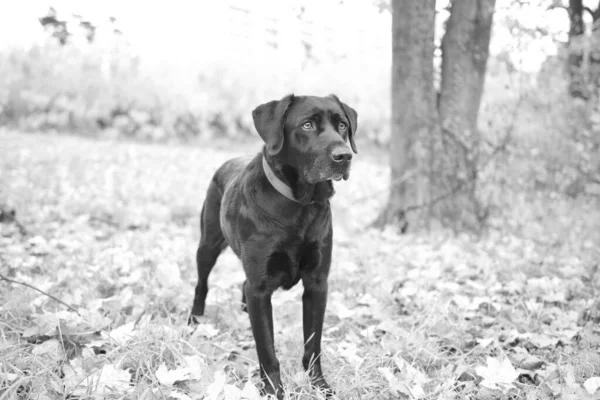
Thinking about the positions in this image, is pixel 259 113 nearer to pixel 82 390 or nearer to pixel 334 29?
pixel 82 390

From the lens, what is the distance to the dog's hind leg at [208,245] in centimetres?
355

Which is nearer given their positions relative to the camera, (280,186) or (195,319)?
(280,186)

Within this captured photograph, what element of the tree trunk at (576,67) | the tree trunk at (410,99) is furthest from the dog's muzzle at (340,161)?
the tree trunk at (576,67)

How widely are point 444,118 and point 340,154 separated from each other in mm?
3515

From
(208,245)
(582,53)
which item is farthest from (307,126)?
(582,53)

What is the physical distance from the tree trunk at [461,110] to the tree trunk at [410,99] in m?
0.20

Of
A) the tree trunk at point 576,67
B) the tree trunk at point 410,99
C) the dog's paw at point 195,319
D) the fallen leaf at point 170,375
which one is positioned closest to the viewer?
the fallen leaf at point 170,375

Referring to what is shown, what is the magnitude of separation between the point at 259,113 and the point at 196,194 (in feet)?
16.6

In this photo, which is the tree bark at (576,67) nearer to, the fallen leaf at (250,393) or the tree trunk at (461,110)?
the tree trunk at (461,110)

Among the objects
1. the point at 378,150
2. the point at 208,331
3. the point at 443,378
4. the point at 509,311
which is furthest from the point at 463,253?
the point at 378,150

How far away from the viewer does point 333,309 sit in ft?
12.0

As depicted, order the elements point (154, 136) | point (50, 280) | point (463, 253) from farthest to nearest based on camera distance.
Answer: point (154, 136) → point (463, 253) → point (50, 280)

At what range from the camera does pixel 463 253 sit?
503 centimetres

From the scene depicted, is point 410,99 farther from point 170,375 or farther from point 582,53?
point 170,375
